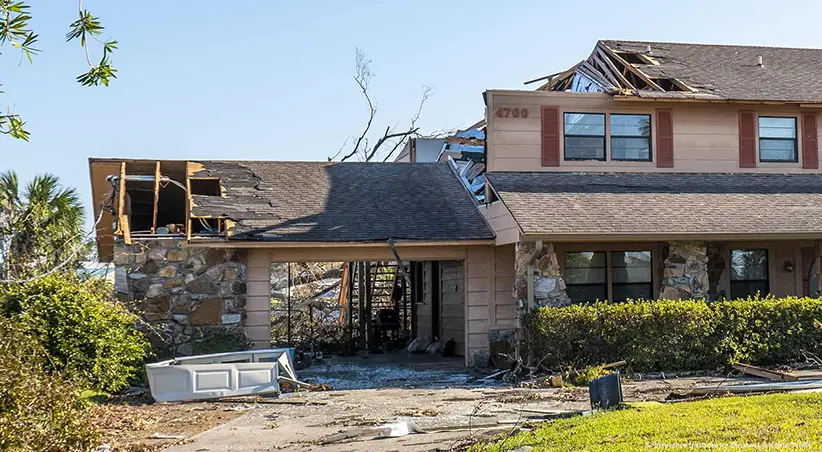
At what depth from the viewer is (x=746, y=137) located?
61.7 ft

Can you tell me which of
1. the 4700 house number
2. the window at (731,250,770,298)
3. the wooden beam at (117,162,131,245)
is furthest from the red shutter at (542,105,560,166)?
the wooden beam at (117,162,131,245)

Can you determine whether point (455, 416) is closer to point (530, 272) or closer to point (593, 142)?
point (530, 272)

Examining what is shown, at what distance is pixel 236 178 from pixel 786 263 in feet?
39.7

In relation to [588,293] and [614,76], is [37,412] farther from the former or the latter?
[614,76]

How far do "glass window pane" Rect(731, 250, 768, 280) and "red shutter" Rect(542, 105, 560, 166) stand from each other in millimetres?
4470

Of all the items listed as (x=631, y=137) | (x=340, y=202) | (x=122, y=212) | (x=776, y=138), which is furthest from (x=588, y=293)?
(x=122, y=212)

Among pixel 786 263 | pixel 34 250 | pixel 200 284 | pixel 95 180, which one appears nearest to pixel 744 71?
pixel 786 263

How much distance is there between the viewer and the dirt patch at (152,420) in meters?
10.1

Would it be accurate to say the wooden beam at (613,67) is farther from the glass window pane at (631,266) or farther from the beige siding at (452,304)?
the beige siding at (452,304)

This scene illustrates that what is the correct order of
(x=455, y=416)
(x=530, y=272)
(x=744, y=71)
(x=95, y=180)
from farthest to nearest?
(x=744, y=71), (x=95, y=180), (x=530, y=272), (x=455, y=416)

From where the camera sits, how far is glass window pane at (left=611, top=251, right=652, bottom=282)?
1792 cm

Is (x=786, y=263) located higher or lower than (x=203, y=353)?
higher

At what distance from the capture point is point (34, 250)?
18406 mm

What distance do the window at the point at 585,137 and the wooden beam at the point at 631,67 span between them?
1518 millimetres
